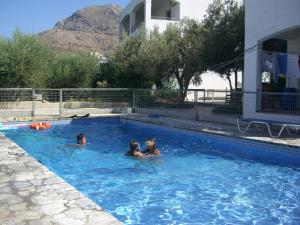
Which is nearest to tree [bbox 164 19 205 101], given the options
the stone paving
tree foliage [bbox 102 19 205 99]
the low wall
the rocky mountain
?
tree foliage [bbox 102 19 205 99]

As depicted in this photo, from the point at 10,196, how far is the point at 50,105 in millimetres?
15946

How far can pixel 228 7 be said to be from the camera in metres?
20.6

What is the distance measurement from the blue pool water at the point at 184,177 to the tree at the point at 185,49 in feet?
22.1

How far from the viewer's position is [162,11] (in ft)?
122

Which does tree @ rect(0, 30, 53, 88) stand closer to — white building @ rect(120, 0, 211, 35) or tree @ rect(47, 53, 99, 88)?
tree @ rect(47, 53, 99, 88)

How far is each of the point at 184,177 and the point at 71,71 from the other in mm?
16670

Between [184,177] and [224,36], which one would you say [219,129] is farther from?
[224,36]

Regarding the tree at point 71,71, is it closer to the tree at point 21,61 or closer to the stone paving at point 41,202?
the tree at point 21,61

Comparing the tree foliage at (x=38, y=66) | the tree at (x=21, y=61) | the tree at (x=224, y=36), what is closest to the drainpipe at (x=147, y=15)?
the tree foliage at (x=38, y=66)

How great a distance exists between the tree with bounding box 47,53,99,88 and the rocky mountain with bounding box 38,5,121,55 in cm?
10406

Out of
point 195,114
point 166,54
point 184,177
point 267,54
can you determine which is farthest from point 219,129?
point 166,54

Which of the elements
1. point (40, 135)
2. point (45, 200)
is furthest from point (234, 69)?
point (45, 200)

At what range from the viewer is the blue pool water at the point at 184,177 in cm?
721

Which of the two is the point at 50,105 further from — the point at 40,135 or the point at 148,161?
the point at 148,161
